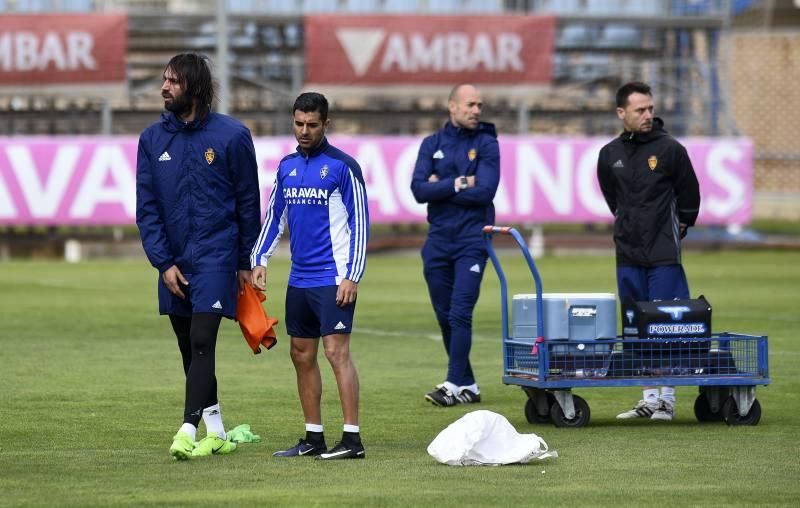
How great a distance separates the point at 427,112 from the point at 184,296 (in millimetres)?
30443

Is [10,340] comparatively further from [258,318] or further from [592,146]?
[592,146]

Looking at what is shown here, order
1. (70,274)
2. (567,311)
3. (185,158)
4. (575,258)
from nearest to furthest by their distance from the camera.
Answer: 1. (185,158)
2. (567,311)
3. (70,274)
4. (575,258)

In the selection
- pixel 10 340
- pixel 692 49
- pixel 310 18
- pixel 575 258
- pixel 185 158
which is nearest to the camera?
pixel 185 158

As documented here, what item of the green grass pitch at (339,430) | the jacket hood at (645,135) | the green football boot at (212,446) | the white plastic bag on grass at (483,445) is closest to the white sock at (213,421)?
the green football boot at (212,446)

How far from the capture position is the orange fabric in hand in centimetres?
1016

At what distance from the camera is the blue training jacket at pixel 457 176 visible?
43.8 ft

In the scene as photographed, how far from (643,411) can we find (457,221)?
6.98ft

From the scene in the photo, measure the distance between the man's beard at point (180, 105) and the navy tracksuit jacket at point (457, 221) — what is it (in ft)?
11.8

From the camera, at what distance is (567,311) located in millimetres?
11758

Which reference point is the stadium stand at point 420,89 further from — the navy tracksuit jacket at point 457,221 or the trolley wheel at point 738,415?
the trolley wheel at point 738,415

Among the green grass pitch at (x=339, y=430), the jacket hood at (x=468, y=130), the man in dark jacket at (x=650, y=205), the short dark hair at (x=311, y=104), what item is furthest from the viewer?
the jacket hood at (x=468, y=130)

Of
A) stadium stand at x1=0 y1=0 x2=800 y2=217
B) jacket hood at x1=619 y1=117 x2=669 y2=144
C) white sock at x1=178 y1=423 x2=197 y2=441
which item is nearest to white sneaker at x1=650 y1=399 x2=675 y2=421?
jacket hood at x1=619 y1=117 x2=669 y2=144

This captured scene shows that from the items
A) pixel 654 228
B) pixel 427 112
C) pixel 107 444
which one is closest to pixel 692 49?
pixel 427 112

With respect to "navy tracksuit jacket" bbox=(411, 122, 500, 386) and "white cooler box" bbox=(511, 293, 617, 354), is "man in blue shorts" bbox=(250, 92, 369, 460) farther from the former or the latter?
"navy tracksuit jacket" bbox=(411, 122, 500, 386)
